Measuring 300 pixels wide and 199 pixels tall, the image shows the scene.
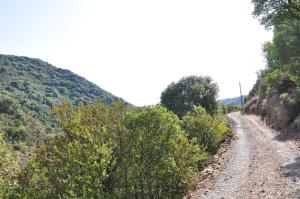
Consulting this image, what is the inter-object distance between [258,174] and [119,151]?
348 inches

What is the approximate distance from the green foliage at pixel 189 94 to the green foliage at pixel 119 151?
4460 cm

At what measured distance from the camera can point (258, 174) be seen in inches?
918

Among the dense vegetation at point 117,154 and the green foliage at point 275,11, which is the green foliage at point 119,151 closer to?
the dense vegetation at point 117,154

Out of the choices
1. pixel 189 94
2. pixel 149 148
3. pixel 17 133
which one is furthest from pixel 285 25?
pixel 17 133

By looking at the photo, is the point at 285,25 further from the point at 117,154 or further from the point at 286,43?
the point at 117,154

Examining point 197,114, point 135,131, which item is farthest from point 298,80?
point 135,131

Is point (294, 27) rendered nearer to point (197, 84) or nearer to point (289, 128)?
point (289, 128)

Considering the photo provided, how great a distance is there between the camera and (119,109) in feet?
68.5

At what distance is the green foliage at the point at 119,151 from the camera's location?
17.0 metres

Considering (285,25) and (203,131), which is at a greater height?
(285,25)

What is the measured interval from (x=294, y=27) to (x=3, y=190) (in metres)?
24.7

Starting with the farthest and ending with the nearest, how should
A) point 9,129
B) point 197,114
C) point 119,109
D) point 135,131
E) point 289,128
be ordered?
point 9,129
point 289,128
point 197,114
point 119,109
point 135,131

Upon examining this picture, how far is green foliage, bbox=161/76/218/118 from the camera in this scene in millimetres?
66250

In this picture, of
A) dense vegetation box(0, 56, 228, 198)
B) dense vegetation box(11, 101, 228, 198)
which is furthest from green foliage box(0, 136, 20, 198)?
dense vegetation box(11, 101, 228, 198)
